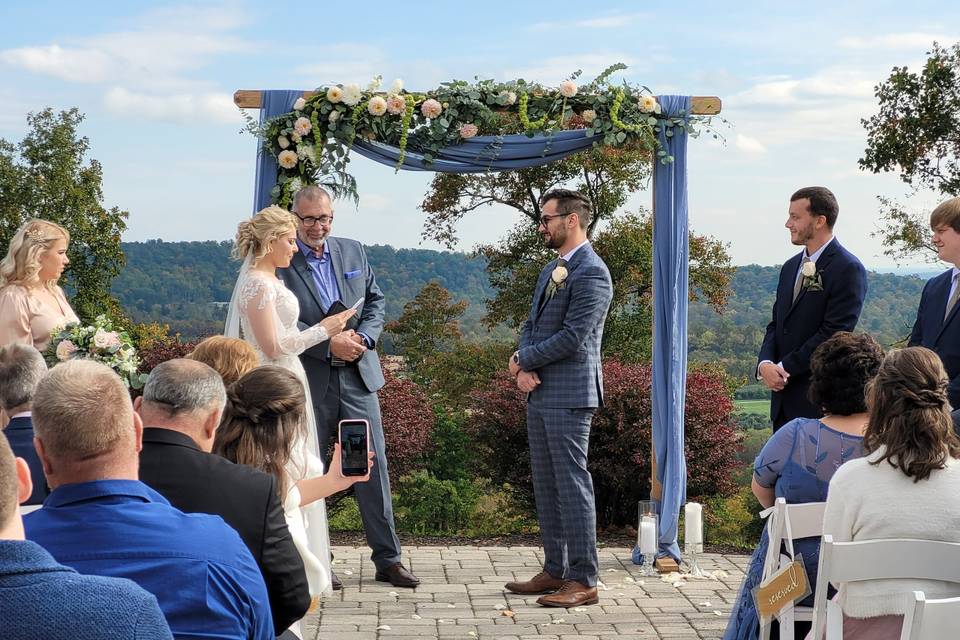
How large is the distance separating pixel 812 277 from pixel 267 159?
3037mm

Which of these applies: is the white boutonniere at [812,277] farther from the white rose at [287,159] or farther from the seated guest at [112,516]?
the seated guest at [112,516]

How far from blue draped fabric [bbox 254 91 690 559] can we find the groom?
36.5 inches

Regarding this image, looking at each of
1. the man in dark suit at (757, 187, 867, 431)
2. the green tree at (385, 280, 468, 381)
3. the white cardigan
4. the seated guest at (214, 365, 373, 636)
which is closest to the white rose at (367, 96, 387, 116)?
the man in dark suit at (757, 187, 867, 431)

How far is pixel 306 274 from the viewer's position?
6.09 meters

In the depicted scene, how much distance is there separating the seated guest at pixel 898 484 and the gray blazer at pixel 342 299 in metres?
3.29

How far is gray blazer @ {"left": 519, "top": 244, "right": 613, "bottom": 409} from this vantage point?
572 centimetres

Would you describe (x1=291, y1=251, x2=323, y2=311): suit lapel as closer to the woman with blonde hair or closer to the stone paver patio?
the woman with blonde hair

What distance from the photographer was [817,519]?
362cm

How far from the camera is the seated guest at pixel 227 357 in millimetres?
3793

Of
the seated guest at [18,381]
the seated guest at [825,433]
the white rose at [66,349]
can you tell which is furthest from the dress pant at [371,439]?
the seated guest at [825,433]

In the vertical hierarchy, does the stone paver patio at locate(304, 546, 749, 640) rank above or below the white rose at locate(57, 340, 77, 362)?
below

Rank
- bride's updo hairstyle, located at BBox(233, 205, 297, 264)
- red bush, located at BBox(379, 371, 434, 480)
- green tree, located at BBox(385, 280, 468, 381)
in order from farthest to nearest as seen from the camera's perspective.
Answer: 1. green tree, located at BBox(385, 280, 468, 381)
2. red bush, located at BBox(379, 371, 434, 480)
3. bride's updo hairstyle, located at BBox(233, 205, 297, 264)

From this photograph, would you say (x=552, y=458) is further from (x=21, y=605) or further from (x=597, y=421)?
(x=21, y=605)

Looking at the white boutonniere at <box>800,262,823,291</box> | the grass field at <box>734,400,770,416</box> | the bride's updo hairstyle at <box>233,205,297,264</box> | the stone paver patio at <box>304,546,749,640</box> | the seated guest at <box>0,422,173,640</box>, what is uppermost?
the bride's updo hairstyle at <box>233,205,297,264</box>
